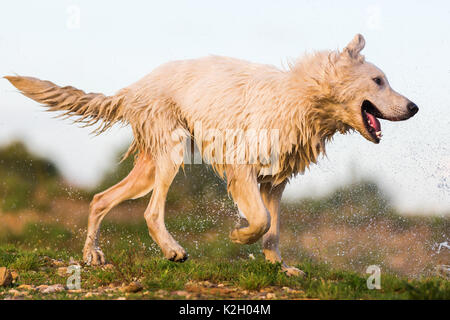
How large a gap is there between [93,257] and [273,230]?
89.7 inches

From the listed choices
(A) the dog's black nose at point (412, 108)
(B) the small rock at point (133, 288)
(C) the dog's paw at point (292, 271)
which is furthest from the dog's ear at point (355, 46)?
(B) the small rock at point (133, 288)

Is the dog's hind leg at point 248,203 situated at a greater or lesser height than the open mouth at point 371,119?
lesser

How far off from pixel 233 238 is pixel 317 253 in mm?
3110

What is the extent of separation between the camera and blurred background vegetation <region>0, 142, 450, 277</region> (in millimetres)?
8359

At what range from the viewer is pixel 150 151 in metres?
6.42

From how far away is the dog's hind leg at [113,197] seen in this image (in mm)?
6484

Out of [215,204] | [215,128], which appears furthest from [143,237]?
[215,128]

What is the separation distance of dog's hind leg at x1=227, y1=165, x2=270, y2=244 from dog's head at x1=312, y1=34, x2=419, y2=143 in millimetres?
1177

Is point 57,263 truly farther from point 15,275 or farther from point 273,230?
point 273,230

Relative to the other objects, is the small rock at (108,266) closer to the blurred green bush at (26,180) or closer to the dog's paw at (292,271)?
the dog's paw at (292,271)

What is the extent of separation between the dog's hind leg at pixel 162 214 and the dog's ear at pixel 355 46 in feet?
7.71

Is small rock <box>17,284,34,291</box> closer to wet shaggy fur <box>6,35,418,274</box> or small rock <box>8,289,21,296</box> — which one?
small rock <box>8,289,21,296</box>

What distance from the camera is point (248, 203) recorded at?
17.9 ft
